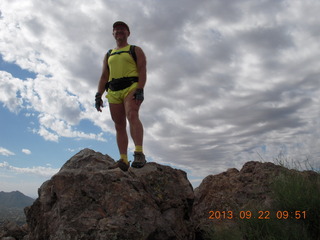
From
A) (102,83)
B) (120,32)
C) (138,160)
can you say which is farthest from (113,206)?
(120,32)

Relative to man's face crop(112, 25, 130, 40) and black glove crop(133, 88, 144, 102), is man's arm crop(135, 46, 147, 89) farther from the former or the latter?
man's face crop(112, 25, 130, 40)

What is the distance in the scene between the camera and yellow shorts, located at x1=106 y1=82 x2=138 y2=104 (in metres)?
5.61

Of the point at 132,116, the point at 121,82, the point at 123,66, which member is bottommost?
the point at 132,116

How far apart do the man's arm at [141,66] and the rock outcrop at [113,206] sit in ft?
5.98

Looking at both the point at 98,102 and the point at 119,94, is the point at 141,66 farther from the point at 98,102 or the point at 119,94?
the point at 98,102

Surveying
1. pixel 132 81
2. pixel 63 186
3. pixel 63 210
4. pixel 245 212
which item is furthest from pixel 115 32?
pixel 245 212

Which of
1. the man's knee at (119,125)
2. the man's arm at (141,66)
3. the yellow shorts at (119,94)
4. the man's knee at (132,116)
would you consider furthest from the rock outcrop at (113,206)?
the man's arm at (141,66)

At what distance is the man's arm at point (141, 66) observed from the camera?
5.62m

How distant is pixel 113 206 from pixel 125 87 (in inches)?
108

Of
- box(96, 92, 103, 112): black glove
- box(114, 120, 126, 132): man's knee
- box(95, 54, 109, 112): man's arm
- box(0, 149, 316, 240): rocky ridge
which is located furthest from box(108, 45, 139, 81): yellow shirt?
box(0, 149, 316, 240): rocky ridge

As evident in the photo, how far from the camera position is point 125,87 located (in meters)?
5.68

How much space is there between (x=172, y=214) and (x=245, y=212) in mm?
1233

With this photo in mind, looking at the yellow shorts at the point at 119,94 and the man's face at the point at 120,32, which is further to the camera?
the man's face at the point at 120,32

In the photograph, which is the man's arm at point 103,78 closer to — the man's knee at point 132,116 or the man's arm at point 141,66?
the man's arm at point 141,66
